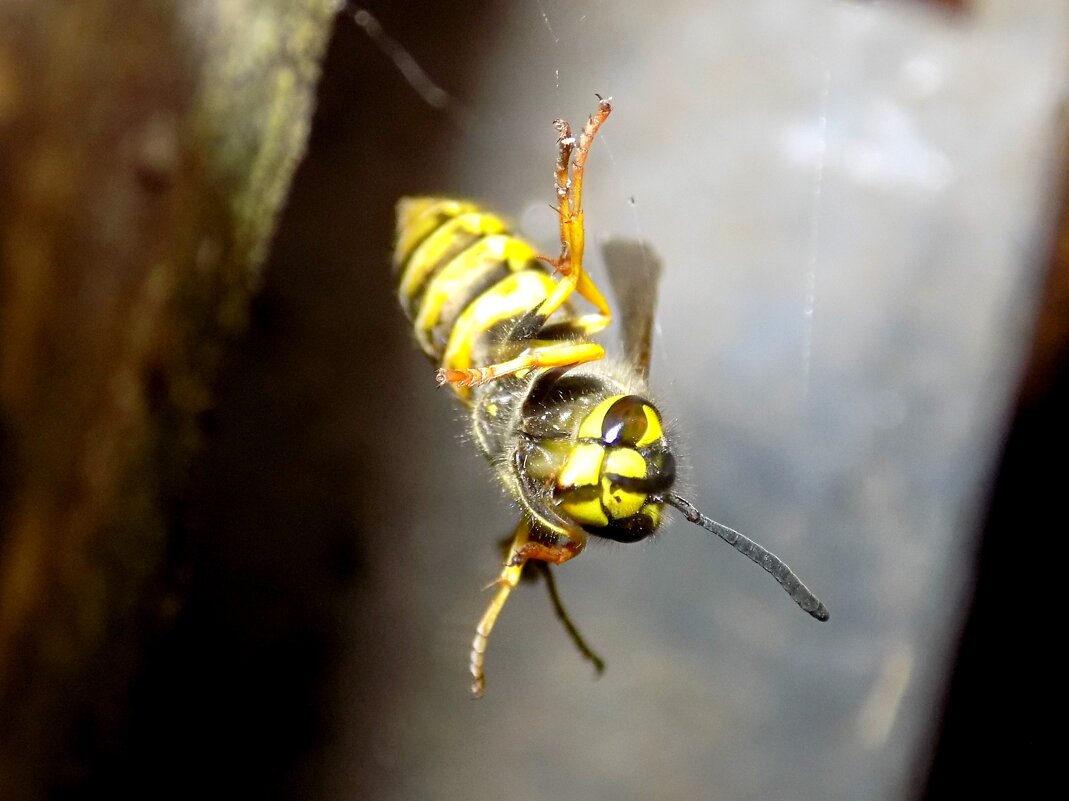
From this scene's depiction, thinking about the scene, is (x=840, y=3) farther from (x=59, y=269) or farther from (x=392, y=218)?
(x=59, y=269)

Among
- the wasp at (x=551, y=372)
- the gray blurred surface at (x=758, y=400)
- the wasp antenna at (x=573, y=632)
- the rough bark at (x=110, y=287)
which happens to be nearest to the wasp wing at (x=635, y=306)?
the wasp at (x=551, y=372)

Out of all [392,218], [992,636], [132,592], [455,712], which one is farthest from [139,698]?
[992,636]

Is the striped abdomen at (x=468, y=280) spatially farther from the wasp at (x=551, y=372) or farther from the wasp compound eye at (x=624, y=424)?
the wasp compound eye at (x=624, y=424)

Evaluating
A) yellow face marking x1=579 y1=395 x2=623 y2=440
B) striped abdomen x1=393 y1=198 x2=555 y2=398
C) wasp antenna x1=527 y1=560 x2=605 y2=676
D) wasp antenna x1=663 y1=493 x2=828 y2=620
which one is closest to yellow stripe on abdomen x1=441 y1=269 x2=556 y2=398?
striped abdomen x1=393 y1=198 x2=555 y2=398

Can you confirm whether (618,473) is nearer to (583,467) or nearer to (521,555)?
(583,467)

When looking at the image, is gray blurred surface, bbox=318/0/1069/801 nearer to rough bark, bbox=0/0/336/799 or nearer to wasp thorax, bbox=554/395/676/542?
rough bark, bbox=0/0/336/799

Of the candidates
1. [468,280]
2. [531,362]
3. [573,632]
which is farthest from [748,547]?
[573,632]
